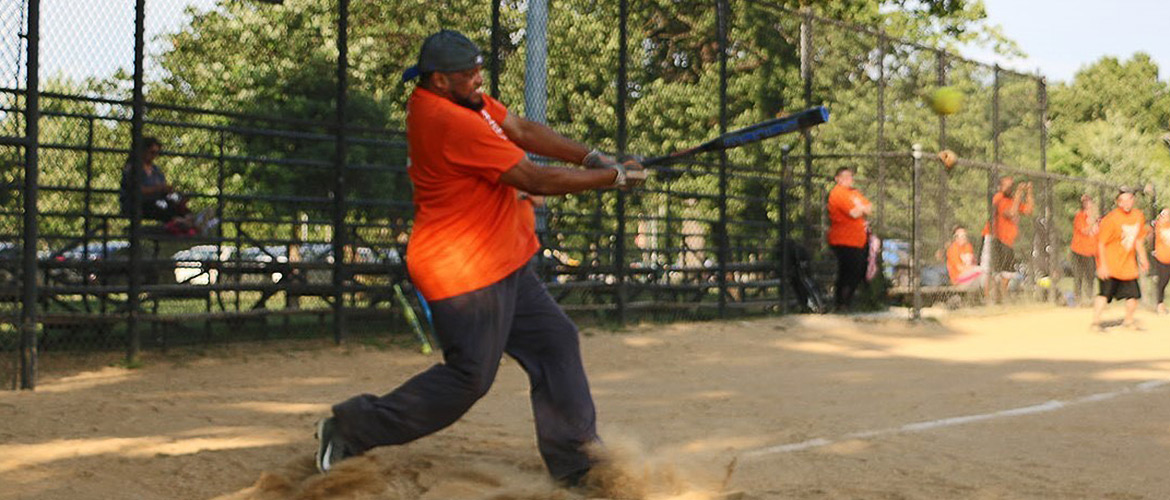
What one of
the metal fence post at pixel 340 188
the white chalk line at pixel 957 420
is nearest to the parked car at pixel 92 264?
the metal fence post at pixel 340 188

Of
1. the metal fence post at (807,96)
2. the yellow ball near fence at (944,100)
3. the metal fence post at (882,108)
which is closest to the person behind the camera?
the metal fence post at (807,96)

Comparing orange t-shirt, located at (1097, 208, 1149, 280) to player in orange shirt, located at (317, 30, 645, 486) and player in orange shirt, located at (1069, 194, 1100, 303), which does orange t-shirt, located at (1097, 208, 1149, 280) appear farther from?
player in orange shirt, located at (317, 30, 645, 486)


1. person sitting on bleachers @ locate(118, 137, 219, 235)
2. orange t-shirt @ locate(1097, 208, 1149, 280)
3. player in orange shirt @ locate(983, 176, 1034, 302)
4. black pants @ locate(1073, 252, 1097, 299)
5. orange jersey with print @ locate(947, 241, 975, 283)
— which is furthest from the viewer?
black pants @ locate(1073, 252, 1097, 299)

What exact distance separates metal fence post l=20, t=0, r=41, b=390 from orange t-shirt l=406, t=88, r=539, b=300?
4474 millimetres

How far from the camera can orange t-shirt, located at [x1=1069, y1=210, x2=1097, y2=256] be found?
2271 centimetres

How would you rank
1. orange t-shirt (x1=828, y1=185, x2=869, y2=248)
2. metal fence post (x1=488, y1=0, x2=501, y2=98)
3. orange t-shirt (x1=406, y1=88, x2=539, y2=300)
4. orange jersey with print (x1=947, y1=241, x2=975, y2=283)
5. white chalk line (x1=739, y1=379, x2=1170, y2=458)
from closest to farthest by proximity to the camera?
orange t-shirt (x1=406, y1=88, x2=539, y2=300) < white chalk line (x1=739, y1=379, x2=1170, y2=458) < metal fence post (x1=488, y1=0, x2=501, y2=98) < orange t-shirt (x1=828, y1=185, x2=869, y2=248) < orange jersey with print (x1=947, y1=241, x2=975, y2=283)

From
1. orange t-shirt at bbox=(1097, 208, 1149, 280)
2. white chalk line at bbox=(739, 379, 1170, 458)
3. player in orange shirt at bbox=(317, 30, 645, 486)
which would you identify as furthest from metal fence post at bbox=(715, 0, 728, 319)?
player in orange shirt at bbox=(317, 30, 645, 486)

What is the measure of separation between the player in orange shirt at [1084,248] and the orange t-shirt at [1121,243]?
17.6 ft

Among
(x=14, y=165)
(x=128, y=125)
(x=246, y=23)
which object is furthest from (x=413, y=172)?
Answer: (x=246, y=23)

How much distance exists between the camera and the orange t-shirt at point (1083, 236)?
22714mm

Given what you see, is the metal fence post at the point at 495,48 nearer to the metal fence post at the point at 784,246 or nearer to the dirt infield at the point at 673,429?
the dirt infield at the point at 673,429

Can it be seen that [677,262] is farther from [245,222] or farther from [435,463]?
[435,463]

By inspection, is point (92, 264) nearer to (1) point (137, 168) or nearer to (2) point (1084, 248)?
(1) point (137, 168)

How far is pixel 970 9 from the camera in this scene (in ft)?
145
